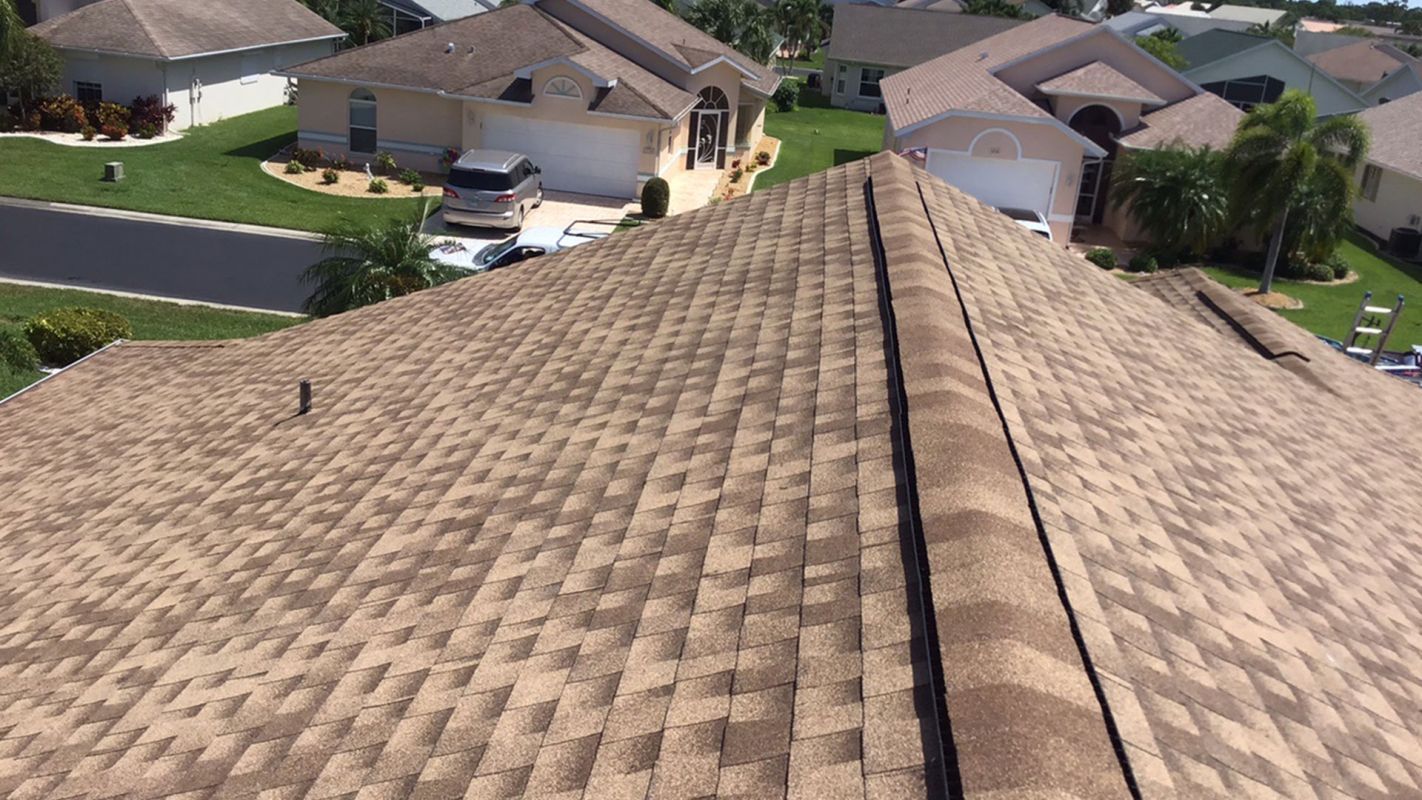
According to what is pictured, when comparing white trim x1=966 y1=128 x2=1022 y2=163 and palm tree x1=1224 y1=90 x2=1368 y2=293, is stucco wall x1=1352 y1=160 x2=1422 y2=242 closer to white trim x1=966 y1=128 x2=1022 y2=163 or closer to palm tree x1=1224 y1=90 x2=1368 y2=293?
palm tree x1=1224 y1=90 x2=1368 y2=293

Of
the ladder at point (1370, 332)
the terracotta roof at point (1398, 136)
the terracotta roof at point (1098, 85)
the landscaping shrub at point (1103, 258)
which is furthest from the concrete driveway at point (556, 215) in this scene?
the terracotta roof at point (1398, 136)

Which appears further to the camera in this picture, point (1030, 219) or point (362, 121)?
point (362, 121)

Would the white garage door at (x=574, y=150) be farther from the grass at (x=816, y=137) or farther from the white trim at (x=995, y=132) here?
the white trim at (x=995, y=132)

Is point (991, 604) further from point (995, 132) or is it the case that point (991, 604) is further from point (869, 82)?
point (869, 82)

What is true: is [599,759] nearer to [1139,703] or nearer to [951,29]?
[1139,703]

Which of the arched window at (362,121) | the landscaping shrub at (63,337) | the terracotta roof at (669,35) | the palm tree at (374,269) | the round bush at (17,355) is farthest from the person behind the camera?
the terracotta roof at (669,35)

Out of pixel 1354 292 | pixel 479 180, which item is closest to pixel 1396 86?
pixel 1354 292

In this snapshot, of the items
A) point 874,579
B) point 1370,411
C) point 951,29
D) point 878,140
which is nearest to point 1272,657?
point 874,579
